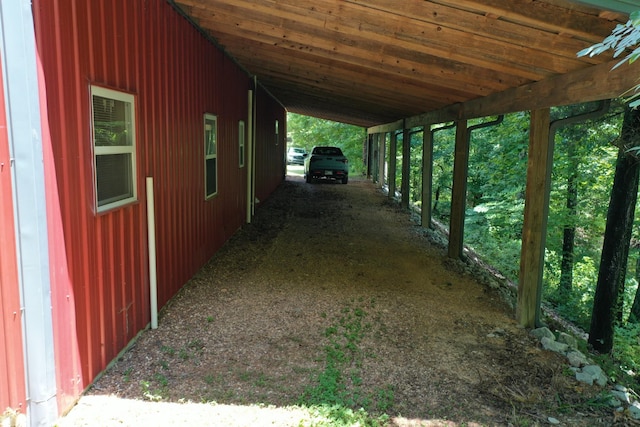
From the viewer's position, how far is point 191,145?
6.07 m

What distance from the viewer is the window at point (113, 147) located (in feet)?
11.6

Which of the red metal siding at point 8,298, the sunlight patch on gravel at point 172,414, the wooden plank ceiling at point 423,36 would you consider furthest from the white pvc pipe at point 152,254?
the wooden plank ceiling at point 423,36

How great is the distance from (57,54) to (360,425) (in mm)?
3048

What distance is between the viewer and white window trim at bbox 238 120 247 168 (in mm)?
9750

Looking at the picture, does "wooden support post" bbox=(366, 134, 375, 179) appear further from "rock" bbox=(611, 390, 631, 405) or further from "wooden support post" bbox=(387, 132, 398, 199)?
"rock" bbox=(611, 390, 631, 405)

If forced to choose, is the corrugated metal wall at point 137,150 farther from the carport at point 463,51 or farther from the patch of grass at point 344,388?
the patch of grass at point 344,388

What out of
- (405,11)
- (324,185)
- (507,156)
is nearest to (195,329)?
(405,11)

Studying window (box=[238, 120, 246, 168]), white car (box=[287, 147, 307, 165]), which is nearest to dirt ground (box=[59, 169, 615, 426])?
window (box=[238, 120, 246, 168])

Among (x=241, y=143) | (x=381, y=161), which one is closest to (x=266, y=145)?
(x=241, y=143)

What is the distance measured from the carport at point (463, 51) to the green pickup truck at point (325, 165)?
12454 mm

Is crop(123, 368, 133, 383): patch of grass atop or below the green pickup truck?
below

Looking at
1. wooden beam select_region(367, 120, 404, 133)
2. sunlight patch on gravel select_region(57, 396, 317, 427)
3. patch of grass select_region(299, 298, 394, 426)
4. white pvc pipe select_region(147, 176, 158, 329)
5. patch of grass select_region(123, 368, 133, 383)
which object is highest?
wooden beam select_region(367, 120, 404, 133)

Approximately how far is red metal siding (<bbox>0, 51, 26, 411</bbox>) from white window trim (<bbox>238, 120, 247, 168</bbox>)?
7.27 metres

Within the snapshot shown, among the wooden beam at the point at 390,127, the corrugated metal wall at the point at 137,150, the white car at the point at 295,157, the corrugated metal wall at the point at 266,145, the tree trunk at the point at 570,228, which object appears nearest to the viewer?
the corrugated metal wall at the point at 137,150
